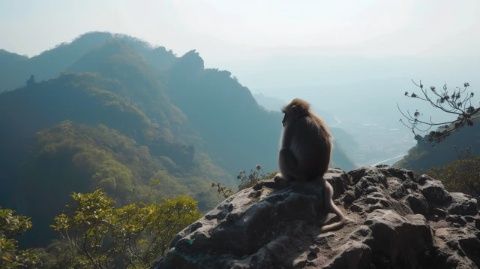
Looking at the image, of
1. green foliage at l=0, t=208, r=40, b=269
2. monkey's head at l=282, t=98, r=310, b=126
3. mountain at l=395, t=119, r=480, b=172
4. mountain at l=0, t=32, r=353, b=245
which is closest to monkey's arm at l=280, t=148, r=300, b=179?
monkey's head at l=282, t=98, r=310, b=126

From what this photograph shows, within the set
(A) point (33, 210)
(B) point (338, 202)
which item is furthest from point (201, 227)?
(A) point (33, 210)

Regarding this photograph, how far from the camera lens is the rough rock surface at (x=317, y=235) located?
6621 millimetres

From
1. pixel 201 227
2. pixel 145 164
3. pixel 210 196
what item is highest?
pixel 201 227

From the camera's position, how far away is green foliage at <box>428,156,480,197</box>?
→ 2988 cm

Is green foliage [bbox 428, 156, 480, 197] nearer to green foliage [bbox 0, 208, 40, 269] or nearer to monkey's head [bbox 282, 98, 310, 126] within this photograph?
monkey's head [bbox 282, 98, 310, 126]

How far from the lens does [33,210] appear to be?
333ft

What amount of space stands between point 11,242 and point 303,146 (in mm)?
8128

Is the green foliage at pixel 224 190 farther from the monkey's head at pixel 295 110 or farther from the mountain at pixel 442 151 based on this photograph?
the mountain at pixel 442 151

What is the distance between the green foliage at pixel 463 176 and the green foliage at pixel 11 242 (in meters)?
25.8

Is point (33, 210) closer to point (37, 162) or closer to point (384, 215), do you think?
point (37, 162)

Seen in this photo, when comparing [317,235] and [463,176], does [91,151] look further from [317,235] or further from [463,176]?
[317,235]

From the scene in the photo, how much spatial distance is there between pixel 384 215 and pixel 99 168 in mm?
98033

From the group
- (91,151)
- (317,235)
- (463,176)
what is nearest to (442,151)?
(463,176)

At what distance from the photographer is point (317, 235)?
7.13 m
